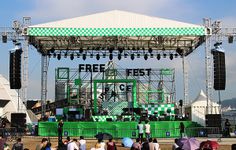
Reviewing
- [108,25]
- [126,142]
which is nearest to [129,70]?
[108,25]

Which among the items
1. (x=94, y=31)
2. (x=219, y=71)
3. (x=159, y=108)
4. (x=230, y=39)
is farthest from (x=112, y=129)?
(x=230, y=39)

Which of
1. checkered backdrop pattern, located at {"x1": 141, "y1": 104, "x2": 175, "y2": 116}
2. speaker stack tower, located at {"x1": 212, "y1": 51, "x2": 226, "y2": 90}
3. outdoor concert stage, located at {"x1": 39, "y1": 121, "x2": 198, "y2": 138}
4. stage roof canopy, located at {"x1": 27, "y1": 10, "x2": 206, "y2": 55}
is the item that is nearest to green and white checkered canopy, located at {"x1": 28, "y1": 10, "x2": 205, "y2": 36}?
stage roof canopy, located at {"x1": 27, "y1": 10, "x2": 206, "y2": 55}

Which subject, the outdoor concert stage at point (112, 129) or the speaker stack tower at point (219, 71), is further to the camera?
the outdoor concert stage at point (112, 129)

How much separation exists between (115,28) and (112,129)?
7.04 meters

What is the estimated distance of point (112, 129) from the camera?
32812 millimetres

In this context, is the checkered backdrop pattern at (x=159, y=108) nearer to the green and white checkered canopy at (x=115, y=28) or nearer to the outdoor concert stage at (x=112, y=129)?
the outdoor concert stage at (x=112, y=129)

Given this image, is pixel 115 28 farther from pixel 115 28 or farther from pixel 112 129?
pixel 112 129

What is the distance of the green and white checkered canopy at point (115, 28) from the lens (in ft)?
111

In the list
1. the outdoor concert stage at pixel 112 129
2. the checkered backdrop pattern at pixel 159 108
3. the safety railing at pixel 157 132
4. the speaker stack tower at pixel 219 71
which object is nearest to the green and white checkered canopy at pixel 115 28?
the speaker stack tower at pixel 219 71

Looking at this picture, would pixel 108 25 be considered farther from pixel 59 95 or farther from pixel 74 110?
pixel 59 95

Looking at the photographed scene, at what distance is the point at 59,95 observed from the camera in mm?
47062

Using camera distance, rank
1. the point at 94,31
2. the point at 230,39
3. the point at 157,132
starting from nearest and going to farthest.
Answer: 1. the point at 157,132
2. the point at 94,31
3. the point at 230,39

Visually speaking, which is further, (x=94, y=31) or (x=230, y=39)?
(x=230, y=39)

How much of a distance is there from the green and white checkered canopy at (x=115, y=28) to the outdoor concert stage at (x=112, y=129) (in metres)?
6.23
